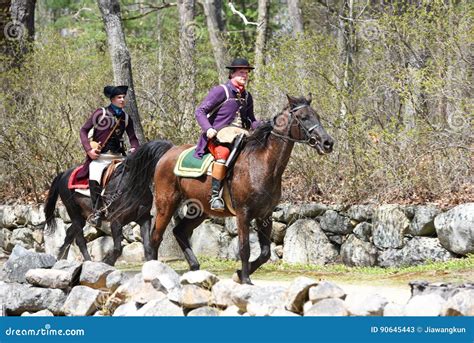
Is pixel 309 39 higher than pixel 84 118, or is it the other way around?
pixel 309 39

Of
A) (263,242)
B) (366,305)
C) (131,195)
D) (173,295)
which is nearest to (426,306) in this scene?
(366,305)

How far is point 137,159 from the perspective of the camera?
11.7m

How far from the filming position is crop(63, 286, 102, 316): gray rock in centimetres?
948

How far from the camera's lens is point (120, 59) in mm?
15242

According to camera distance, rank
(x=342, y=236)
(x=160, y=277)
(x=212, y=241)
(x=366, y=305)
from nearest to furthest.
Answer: (x=366, y=305) < (x=160, y=277) < (x=342, y=236) < (x=212, y=241)

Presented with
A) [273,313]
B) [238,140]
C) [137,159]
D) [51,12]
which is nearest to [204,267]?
[137,159]

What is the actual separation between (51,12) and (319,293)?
3770 centimetres

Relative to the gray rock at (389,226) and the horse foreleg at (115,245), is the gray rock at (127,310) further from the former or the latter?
the gray rock at (389,226)

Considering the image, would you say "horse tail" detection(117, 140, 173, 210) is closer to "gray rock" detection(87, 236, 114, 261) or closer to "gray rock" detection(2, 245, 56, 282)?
"gray rock" detection(2, 245, 56, 282)

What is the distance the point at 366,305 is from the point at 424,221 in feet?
16.4

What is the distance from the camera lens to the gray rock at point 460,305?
7258 mm

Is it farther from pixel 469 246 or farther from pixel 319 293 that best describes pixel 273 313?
pixel 469 246

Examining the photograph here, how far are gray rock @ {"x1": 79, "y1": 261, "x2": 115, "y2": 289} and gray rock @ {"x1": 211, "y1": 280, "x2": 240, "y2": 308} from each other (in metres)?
1.82

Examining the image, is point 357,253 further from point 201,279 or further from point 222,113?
point 201,279
